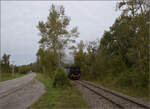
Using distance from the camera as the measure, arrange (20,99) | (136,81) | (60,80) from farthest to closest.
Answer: (60,80) → (136,81) → (20,99)

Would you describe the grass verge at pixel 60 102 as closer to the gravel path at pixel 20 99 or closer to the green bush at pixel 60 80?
the gravel path at pixel 20 99

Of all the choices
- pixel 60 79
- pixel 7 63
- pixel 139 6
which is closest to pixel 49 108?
pixel 60 79

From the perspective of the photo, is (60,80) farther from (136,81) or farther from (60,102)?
(136,81)

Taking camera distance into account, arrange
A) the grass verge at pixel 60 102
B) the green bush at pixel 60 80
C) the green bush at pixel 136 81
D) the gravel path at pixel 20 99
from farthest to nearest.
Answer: the green bush at pixel 60 80 < the green bush at pixel 136 81 < the gravel path at pixel 20 99 < the grass verge at pixel 60 102

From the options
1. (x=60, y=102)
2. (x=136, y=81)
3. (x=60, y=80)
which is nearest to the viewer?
(x=60, y=102)

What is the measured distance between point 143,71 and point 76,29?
853 centimetres

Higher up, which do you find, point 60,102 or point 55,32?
point 55,32

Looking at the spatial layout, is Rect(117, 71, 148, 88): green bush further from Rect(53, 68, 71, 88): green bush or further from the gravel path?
the gravel path

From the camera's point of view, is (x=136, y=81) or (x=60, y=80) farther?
(x=60, y=80)

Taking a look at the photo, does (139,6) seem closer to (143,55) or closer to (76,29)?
(143,55)

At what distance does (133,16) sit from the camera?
38.5 feet

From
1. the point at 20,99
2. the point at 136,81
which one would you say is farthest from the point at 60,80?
the point at 136,81

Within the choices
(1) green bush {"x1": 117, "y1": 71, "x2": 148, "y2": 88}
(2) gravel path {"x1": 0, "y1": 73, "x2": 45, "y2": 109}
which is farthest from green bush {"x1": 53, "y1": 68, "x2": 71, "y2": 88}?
(1) green bush {"x1": 117, "y1": 71, "x2": 148, "y2": 88}

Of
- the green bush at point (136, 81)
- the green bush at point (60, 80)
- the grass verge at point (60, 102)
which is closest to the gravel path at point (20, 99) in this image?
the grass verge at point (60, 102)
